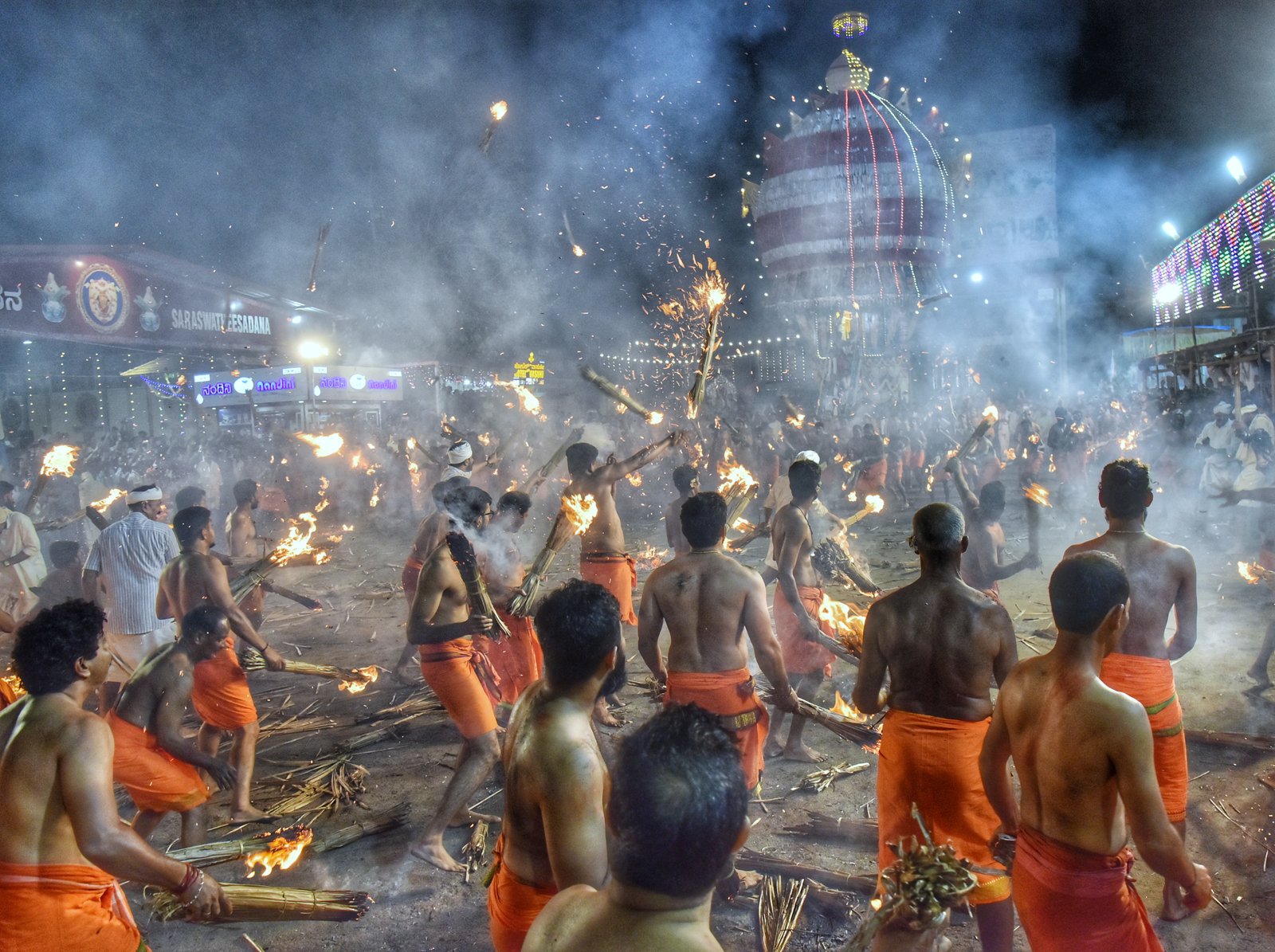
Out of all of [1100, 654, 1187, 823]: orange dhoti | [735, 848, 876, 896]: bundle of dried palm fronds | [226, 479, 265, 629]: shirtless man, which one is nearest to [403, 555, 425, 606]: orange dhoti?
[226, 479, 265, 629]: shirtless man

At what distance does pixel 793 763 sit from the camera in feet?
18.9

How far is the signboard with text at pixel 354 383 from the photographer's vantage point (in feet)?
77.0

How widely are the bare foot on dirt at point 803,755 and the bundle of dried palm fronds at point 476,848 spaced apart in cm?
231

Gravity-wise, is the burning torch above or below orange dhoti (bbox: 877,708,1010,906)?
above

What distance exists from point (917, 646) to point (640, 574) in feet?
30.6

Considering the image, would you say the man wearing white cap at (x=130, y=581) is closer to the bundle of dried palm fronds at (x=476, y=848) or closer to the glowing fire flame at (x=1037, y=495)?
the bundle of dried palm fronds at (x=476, y=848)

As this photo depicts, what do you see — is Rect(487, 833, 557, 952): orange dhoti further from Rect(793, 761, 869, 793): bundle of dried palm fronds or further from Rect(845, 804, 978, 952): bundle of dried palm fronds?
Rect(793, 761, 869, 793): bundle of dried palm fronds

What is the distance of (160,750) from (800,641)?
434 centimetres

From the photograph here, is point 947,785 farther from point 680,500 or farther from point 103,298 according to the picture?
point 103,298

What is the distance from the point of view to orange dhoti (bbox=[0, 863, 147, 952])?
8.64ft

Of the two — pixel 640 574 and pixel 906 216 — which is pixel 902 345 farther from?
pixel 640 574

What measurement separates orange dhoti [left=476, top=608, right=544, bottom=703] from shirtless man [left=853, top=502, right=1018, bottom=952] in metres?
3.09

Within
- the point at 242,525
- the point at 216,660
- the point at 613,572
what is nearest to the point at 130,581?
the point at 216,660

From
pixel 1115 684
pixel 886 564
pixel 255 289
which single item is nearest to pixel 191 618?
pixel 1115 684
